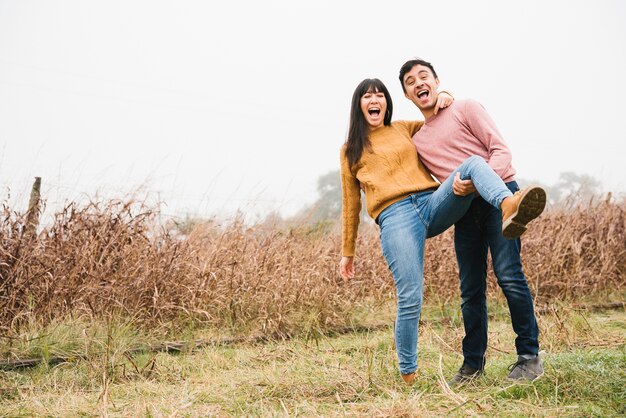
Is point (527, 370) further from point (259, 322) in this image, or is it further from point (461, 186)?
point (259, 322)

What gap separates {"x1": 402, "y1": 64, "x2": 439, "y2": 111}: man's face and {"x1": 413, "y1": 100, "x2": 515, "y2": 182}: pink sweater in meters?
0.10

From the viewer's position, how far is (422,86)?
10.6 feet

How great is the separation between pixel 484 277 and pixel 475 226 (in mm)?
315

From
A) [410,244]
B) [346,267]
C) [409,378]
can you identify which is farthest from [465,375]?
[346,267]

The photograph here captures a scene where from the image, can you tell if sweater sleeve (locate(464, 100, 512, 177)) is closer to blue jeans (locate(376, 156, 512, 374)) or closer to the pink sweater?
the pink sweater

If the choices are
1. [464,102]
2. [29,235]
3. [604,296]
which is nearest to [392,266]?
[464,102]

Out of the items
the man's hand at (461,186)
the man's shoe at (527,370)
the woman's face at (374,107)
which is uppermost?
the woman's face at (374,107)

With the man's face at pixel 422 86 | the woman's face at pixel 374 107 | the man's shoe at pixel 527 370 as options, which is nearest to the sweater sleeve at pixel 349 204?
the woman's face at pixel 374 107

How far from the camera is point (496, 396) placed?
266 centimetres

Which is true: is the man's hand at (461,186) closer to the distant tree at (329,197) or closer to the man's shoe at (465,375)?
the man's shoe at (465,375)

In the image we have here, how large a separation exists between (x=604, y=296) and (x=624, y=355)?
171 inches

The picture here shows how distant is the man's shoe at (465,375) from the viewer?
2983 mm

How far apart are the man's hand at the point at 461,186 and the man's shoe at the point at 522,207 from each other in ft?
0.85

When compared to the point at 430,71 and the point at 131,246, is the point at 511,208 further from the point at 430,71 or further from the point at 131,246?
the point at 131,246
